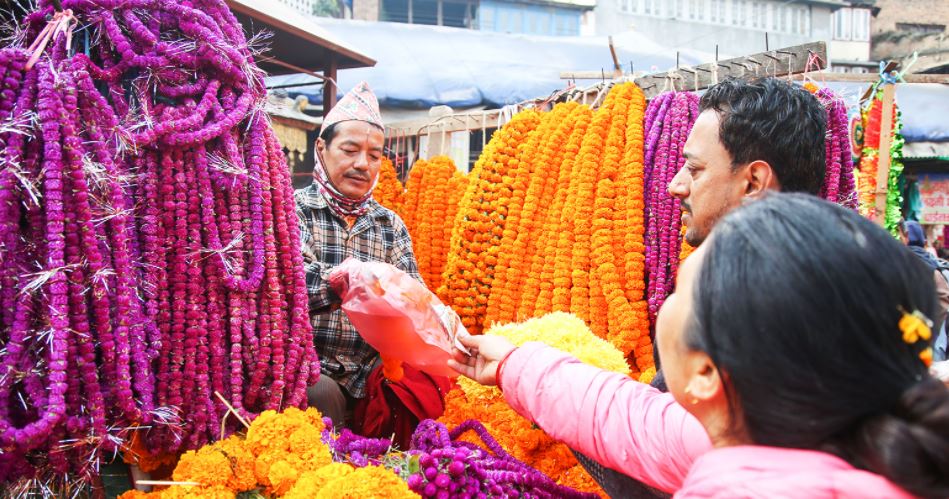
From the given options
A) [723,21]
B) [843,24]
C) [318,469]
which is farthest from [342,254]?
[723,21]

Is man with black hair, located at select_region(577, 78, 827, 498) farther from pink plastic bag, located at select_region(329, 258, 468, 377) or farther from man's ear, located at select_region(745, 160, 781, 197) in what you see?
pink plastic bag, located at select_region(329, 258, 468, 377)

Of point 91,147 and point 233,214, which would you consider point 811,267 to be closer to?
point 233,214

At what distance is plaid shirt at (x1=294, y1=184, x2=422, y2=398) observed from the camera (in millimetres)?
2627

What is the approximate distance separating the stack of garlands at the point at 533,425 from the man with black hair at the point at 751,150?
48 centimetres

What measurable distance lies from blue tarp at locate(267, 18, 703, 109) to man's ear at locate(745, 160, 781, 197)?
7.55 metres

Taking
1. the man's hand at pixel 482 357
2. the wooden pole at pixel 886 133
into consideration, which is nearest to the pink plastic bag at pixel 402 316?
the man's hand at pixel 482 357

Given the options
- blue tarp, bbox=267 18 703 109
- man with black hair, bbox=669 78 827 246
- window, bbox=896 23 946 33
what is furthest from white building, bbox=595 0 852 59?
man with black hair, bbox=669 78 827 246

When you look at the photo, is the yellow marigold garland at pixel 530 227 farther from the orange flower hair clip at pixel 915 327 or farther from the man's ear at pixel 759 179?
the orange flower hair clip at pixel 915 327

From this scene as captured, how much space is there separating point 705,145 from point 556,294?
3.33 ft

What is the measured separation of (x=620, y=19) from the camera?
17391 mm

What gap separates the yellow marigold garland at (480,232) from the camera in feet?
9.93

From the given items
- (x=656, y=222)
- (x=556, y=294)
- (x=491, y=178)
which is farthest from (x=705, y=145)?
(x=491, y=178)

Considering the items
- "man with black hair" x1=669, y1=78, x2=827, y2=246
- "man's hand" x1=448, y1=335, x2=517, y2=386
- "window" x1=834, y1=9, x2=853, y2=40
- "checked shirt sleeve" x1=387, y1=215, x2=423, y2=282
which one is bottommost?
"man's hand" x1=448, y1=335, x2=517, y2=386

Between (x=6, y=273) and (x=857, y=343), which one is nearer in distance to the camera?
(x=857, y=343)
